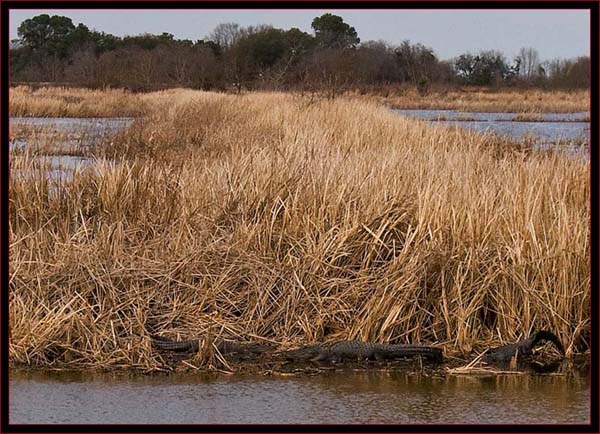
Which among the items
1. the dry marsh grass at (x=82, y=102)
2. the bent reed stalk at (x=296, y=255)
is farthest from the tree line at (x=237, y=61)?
the bent reed stalk at (x=296, y=255)

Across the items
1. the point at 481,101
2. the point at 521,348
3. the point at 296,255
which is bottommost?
the point at 521,348

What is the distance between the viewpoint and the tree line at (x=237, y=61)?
18422 millimetres

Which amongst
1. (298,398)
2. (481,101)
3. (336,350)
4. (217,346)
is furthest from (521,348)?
(481,101)

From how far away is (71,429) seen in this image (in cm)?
353

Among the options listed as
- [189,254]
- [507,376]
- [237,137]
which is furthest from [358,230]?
[237,137]

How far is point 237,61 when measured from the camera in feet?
71.2

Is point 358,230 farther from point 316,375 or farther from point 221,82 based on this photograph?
point 221,82

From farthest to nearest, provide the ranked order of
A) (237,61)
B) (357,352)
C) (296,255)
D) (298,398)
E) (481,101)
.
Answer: (481,101), (237,61), (296,255), (357,352), (298,398)

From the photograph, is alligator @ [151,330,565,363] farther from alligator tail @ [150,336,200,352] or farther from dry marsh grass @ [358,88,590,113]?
dry marsh grass @ [358,88,590,113]

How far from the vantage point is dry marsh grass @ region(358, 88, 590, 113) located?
2488 centimetres

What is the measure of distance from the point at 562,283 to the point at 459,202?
84 cm

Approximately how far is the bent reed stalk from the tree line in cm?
1024

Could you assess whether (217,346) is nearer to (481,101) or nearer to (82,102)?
(82,102)

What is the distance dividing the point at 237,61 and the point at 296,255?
16.9m
